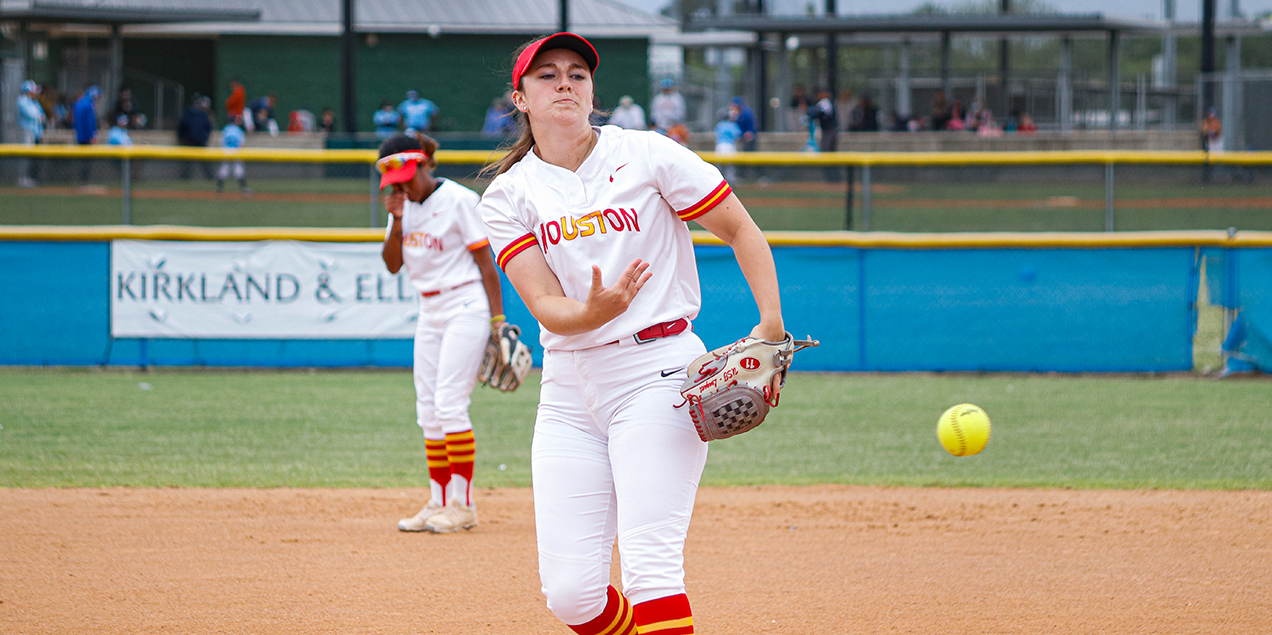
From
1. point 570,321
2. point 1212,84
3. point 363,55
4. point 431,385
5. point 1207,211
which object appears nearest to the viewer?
point 570,321

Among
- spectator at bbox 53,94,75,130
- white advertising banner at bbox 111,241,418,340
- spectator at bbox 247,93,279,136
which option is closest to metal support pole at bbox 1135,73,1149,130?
spectator at bbox 247,93,279,136

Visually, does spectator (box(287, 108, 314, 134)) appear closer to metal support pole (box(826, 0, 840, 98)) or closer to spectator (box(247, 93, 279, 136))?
spectator (box(247, 93, 279, 136))

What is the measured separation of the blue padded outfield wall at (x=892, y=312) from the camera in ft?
35.3

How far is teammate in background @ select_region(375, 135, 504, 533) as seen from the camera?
592cm

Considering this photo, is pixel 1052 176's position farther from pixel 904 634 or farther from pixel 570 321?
pixel 570 321

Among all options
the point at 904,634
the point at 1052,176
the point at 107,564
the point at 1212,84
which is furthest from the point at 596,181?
the point at 1212,84

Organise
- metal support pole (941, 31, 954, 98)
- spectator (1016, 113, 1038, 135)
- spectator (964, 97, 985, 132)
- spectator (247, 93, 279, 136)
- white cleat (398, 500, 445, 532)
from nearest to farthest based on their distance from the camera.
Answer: white cleat (398, 500, 445, 532) < spectator (1016, 113, 1038, 135) < spectator (964, 97, 985, 132) < metal support pole (941, 31, 954, 98) < spectator (247, 93, 279, 136)

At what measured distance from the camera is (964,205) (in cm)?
1504

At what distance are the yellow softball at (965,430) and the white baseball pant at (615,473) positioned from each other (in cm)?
329

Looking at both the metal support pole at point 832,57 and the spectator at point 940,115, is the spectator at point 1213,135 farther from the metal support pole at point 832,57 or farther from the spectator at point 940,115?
the metal support pole at point 832,57

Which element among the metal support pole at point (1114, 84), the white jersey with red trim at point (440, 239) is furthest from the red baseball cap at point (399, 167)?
the metal support pole at point (1114, 84)

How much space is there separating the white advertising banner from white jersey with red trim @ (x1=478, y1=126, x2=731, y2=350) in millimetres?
7938

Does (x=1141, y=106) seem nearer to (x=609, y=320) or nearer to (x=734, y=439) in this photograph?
(x=734, y=439)

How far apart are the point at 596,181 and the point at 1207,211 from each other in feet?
39.3
